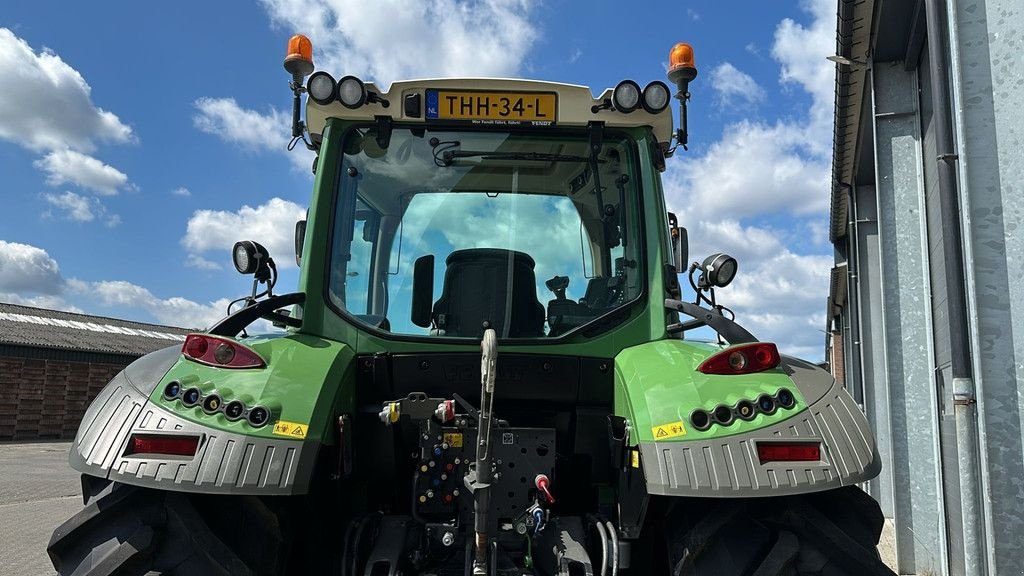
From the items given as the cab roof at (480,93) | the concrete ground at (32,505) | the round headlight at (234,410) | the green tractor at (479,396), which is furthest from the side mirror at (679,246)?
the concrete ground at (32,505)

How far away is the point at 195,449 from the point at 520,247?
5.29 feet

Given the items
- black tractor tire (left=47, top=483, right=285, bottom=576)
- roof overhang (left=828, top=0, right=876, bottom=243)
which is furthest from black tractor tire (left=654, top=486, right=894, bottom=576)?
roof overhang (left=828, top=0, right=876, bottom=243)

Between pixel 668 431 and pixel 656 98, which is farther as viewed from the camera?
pixel 656 98

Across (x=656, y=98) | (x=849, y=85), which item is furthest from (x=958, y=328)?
(x=849, y=85)

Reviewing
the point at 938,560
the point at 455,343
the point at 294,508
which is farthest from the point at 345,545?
the point at 938,560

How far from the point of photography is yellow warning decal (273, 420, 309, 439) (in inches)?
99.3

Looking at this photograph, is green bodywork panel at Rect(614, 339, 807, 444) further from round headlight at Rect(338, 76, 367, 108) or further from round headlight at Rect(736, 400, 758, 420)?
round headlight at Rect(338, 76, 367, 108)

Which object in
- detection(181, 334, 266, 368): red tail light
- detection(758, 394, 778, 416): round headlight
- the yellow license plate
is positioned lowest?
detection(758, 394, 778, 416): round headlight

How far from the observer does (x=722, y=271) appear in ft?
11.3

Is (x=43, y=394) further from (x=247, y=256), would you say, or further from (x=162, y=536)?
(x=162, y=536)

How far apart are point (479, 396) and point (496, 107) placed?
132cm

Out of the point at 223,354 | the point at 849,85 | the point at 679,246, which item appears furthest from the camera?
the point at 849,85

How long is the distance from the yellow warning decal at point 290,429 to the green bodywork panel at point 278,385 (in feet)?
0.04

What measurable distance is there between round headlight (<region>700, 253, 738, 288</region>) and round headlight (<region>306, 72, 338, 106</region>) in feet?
6.26
